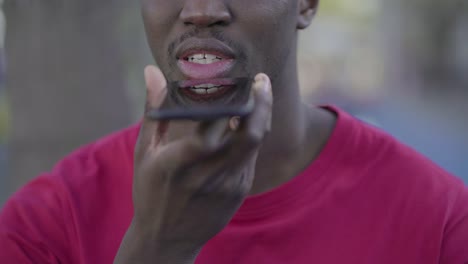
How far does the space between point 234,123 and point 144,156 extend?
243 millimetres

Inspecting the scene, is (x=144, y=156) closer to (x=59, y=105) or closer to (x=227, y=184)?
(x=227, y=184)

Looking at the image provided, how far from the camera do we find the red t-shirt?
2.42m

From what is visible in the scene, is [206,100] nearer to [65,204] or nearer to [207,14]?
[207,14]

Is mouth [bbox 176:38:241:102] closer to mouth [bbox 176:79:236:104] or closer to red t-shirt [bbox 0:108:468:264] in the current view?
mouth [bbox 176:79:236:104]

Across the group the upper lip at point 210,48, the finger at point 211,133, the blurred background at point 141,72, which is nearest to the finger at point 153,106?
the finger at point 211,133

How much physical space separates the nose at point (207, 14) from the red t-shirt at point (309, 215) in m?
0.56

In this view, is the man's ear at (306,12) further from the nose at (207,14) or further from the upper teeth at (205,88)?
the upper teeth at (205,88)

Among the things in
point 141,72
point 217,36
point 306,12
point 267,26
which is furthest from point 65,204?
point 141,72

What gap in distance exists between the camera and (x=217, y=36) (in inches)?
94.0

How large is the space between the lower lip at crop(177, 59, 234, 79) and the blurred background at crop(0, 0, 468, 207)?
176 centimetres

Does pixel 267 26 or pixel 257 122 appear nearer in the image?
pixel 257 122

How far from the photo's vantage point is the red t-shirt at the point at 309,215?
7.95 ft

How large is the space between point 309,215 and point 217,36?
2.06ft

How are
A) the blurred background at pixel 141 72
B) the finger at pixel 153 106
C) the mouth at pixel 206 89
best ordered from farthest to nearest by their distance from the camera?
the blurred background at pixel 141 72
the mouth at pixel 206 89
the finger at pixel 153 106
